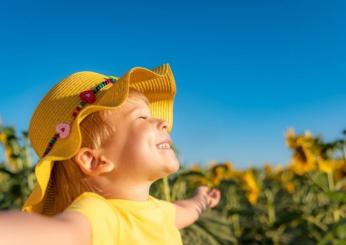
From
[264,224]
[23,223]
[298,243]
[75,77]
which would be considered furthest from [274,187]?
[23,223]

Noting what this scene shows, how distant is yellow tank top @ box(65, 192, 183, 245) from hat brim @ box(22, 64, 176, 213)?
115 mm

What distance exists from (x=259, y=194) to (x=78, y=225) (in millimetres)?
5075

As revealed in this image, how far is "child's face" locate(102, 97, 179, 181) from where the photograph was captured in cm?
152

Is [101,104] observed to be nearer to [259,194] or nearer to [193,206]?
[193,206]

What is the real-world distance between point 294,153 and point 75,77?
3960 millimetres

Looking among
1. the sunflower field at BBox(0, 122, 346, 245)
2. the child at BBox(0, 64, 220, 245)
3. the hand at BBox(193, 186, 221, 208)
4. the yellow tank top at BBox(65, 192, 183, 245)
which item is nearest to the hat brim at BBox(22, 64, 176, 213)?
the child at BBox(0, 64, 220, 245)

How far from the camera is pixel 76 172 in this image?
157cm

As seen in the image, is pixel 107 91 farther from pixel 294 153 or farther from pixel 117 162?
pixel 294 153

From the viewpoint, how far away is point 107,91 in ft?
5.03

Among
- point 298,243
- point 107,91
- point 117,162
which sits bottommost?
point 298,243

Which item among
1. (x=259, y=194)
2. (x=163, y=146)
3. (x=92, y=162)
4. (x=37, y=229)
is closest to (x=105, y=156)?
(x=92, y=162)

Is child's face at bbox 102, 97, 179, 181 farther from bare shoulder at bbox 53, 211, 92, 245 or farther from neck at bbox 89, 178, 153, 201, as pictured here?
bare shoulder at bbox 53, 211, 92, 245

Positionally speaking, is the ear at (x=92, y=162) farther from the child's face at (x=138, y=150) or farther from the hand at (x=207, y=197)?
the hand at (x=207, y=197)

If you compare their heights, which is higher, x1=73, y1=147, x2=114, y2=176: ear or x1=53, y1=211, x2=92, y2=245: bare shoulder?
x1=73, y1=147, x2=114, y2=176: ear
